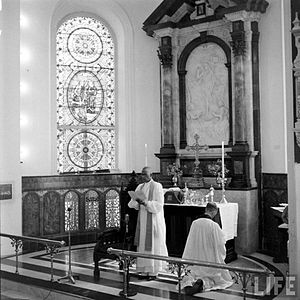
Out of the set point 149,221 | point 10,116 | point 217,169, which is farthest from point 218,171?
point 10,116

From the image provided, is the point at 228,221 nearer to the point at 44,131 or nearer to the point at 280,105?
the point at 280,105

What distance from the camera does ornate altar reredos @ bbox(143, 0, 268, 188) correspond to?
10.4 m

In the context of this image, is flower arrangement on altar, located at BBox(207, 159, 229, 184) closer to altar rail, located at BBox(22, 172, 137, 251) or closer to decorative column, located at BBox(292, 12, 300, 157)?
altar rail, located at BBox(22, 172, 137, 251)

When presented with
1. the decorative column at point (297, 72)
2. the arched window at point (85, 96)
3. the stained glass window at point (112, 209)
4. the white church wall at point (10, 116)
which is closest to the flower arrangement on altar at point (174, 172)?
the stained glass window at point (112, 209)

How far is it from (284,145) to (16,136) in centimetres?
537

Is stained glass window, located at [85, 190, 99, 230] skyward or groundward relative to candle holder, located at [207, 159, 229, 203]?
groundward

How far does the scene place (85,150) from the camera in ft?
39.4

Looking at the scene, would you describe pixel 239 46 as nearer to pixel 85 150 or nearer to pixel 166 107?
pixel 166 107

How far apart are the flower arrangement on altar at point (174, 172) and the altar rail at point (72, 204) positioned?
97 centimetres

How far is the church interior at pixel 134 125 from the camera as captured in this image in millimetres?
9742

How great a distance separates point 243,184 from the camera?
401 inches

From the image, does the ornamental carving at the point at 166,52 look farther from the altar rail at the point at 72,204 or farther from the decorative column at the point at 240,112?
the altar rail at the point at 72,204

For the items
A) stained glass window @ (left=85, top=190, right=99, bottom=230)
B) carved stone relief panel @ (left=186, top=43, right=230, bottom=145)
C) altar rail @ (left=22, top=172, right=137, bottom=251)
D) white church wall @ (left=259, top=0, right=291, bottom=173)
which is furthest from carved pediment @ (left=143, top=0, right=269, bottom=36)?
stained glass window @ (left=85, top=190, right=99, bottom=230)

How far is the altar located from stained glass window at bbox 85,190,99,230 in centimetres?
237
